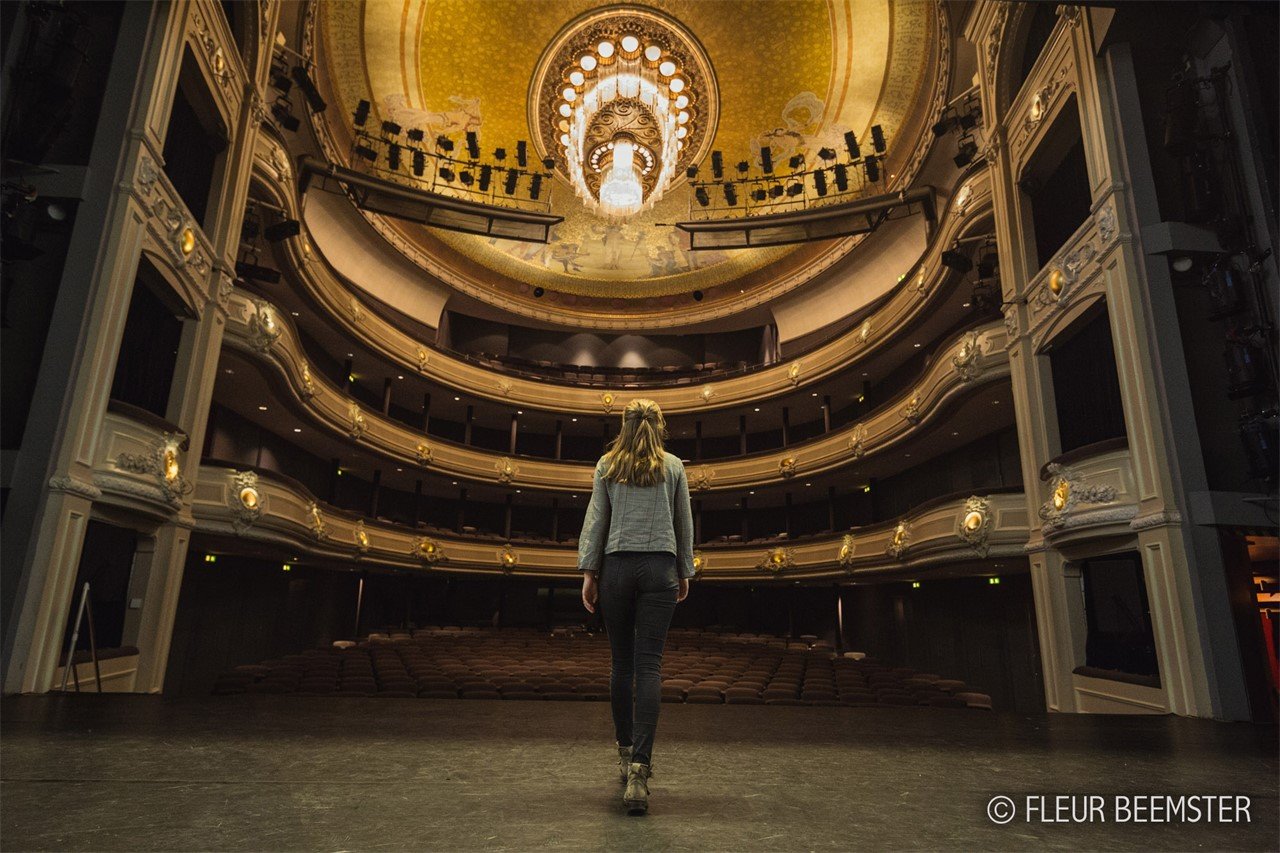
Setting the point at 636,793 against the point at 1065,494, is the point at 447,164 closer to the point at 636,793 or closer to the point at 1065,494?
the point at 1065,494

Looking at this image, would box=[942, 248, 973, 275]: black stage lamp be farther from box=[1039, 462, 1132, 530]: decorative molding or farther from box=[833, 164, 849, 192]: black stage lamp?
box=[833, 164, 849, 192]: black stage lamp

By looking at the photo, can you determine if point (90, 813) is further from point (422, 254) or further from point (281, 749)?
point (422, 254)

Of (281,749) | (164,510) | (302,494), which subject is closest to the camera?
(281,749)

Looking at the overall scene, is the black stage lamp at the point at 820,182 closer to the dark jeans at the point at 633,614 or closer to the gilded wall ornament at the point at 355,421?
the gilded wall ornament at the point at 355,421

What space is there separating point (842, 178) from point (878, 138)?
1845 mm

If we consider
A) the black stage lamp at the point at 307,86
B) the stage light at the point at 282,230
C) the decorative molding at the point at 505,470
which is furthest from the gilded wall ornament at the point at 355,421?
the black stage lamp at the point at 307,86

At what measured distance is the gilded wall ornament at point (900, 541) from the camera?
15.4 meters

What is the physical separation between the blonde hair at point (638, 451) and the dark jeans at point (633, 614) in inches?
12.6

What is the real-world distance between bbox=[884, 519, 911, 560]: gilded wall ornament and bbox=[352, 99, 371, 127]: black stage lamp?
17585 mm

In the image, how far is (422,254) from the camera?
24.3 metres

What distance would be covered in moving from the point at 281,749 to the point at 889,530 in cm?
1575

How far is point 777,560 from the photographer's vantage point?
21.6 m

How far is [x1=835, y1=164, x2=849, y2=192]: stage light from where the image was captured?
20536mm

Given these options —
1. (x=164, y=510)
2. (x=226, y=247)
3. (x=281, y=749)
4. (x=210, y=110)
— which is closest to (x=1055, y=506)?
(x=281, y=749)
